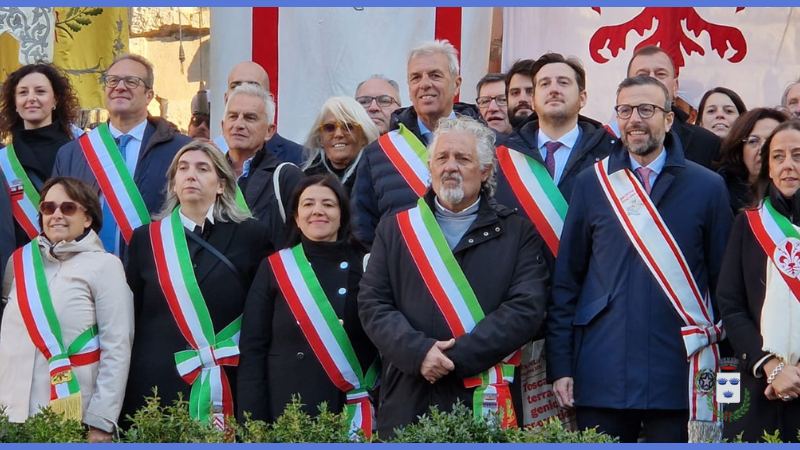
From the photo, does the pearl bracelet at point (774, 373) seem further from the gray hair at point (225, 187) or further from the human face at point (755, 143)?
the gray hair at point (225, 187)

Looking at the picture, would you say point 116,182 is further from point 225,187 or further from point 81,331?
point 81,331

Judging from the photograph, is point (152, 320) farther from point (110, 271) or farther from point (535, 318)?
point (535, 318)

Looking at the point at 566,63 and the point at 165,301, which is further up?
the point at 566,63

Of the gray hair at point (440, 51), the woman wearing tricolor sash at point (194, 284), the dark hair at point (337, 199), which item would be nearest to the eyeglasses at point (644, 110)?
the gray hair at point (440, 51)

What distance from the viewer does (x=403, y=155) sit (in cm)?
715

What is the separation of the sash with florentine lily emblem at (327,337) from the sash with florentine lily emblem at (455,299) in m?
0.52

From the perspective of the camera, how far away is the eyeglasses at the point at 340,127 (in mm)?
7551

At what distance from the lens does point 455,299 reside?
21.0 ft

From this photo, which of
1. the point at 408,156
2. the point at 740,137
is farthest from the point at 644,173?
the point at 408,156

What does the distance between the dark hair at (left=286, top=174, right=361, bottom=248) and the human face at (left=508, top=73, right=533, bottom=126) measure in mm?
1073

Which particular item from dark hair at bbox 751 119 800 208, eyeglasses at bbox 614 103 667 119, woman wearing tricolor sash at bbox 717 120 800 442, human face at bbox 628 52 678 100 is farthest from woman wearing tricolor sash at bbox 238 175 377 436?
human face at bbox 628 52 678 100

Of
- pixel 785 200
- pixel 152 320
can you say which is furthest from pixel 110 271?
pixel 785 200

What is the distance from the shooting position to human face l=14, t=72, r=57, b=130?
783cm

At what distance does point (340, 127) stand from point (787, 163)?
224cm
